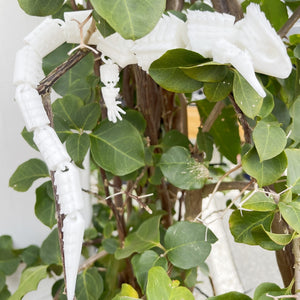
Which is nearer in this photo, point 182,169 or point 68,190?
point 68,190

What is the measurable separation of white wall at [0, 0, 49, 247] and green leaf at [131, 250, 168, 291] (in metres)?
0.34

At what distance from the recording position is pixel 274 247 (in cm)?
36

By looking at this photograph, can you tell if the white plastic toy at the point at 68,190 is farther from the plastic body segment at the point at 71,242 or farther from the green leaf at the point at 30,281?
the green leaf at the point at 30,281

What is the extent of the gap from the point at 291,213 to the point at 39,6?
10.7 inches

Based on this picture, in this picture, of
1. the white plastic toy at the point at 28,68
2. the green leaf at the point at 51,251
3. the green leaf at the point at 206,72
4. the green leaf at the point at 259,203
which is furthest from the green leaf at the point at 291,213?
the green leaf at the point at 51,251

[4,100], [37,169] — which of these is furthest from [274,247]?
[4,100]

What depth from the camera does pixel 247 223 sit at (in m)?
0.38

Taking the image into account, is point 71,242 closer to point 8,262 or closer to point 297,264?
point 297,264

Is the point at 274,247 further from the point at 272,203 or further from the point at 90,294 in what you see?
the point at 90,294

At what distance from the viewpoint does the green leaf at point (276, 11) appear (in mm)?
474

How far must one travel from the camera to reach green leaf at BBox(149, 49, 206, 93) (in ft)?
1.09

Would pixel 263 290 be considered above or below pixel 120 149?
below

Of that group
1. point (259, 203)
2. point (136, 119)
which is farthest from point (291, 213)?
point (136, 119)

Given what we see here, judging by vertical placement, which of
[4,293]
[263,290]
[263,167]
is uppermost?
[263,167]
